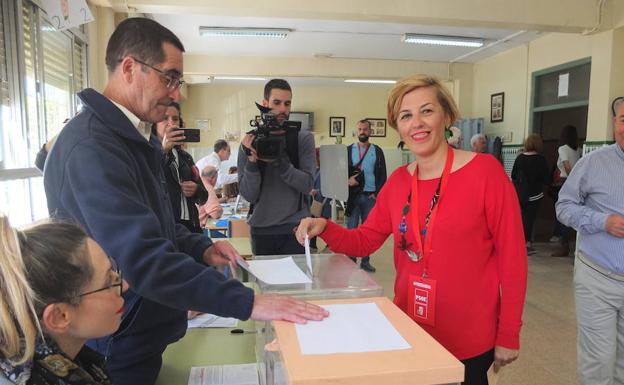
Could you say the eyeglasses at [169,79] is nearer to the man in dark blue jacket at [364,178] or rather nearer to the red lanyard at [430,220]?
the red lanyard at [430,220]

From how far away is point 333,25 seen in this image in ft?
18.1

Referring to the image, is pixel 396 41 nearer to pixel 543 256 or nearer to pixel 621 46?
pixel 621 46

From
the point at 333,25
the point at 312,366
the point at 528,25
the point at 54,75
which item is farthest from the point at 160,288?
the point at 333,25

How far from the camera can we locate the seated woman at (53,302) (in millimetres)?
668

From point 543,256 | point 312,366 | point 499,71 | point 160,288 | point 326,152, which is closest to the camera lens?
point 312,366

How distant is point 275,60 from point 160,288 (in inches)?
270

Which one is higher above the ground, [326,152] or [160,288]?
[326,152]

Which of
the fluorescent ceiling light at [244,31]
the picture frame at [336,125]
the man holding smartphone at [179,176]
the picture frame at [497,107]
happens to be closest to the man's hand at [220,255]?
the man holding smartphone at [179,176]

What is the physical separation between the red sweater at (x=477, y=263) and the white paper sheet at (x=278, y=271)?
394 mm

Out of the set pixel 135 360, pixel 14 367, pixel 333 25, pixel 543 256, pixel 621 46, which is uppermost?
pixel 333 25

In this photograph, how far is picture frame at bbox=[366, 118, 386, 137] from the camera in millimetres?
10219

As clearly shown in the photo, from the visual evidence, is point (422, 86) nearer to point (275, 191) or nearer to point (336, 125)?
point (275, 191)

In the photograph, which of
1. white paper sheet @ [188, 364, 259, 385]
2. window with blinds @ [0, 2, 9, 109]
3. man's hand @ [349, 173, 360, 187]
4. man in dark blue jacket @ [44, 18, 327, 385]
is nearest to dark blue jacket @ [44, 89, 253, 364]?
man in dark blue jacket @ [44, 18, 327, 385]

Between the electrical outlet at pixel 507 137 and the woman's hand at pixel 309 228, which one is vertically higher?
the electrical outlet at pixel 507 137
